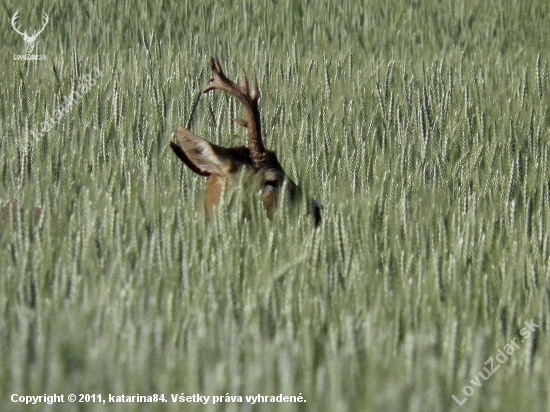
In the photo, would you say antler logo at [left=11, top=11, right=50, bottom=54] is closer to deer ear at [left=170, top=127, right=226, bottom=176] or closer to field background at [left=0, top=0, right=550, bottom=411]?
field background at [left=0, top=0, right=550, bottom=411]

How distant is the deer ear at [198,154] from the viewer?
3.34 metres

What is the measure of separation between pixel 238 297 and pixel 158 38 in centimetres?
459

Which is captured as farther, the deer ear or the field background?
the deer ear

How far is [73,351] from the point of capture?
196cm

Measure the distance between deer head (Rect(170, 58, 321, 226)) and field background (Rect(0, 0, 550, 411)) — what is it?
0.39 feet
